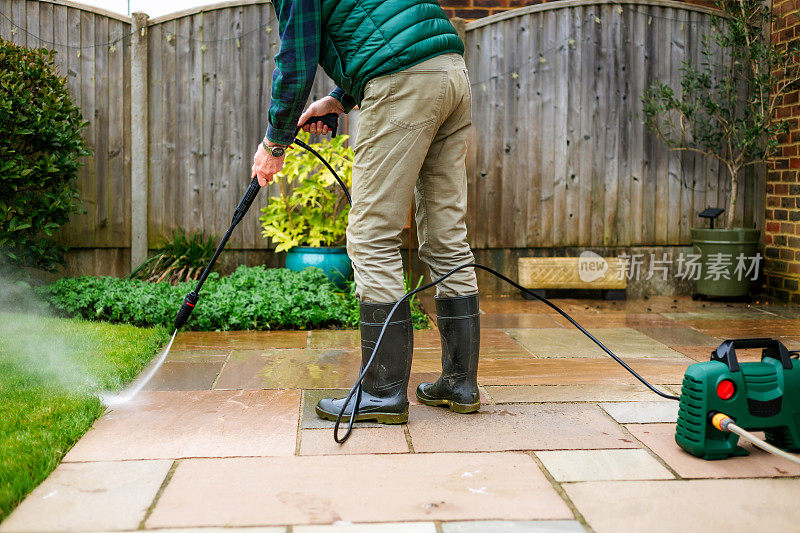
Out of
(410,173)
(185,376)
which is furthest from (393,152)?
(185,376)

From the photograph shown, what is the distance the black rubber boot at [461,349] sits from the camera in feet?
9.06

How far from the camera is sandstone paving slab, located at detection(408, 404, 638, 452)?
7.98 feet

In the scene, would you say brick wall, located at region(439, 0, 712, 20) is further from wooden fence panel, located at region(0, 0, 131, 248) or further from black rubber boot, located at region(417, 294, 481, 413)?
black rubber boot, located at region(417, 294, 481, 413)

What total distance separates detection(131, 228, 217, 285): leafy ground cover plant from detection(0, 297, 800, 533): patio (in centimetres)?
174

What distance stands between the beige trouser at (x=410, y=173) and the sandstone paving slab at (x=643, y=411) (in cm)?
66

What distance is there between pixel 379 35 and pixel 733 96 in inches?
159

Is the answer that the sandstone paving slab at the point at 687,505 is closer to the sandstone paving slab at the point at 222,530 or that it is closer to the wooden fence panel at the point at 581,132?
the sandstone paving slab at the point at 222,530

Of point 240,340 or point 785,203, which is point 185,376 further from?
point 785,203

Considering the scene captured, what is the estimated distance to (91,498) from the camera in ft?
6.54

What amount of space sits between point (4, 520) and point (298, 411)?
43.2 inches

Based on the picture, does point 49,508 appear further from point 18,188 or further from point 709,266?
point 709,266

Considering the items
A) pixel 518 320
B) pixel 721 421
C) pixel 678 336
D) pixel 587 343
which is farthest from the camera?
pixel 518 320

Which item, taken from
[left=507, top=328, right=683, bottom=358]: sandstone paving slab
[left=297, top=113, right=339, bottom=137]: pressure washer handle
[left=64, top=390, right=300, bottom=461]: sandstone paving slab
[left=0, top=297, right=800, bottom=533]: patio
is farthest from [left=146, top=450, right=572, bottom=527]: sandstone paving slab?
[left=507, top=328, right=683, bottom=358]: sandstone paving slab

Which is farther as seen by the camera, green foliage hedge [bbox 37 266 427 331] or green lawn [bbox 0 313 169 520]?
green foliage hedge [bbox 37 266 427 331]
